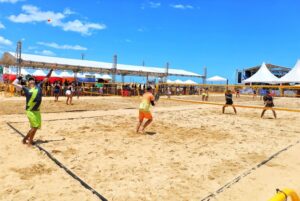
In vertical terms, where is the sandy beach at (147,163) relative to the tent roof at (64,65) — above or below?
below

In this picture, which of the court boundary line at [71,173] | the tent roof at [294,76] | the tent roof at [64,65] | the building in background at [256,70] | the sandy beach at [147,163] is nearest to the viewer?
the court boundary line at [71,173]

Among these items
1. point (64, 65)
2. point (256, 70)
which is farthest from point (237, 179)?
point (256, 70)

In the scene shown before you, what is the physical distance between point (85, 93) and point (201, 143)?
2084 centimetres

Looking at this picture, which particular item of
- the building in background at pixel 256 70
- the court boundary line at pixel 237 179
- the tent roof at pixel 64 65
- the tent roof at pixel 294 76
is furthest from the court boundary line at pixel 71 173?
the building in background at pixel 256 70

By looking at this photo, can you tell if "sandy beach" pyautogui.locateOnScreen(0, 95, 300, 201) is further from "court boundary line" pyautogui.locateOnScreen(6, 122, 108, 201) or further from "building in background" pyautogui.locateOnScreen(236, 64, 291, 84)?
"building in background" pyautogui.locateOnScreen(236, 64, 291, 84)

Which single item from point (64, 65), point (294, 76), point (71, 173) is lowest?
point (71, 173)

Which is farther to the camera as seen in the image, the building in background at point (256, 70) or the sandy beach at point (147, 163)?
the building in background at point (256, 70)

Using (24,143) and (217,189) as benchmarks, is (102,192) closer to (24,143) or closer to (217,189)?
(217,189)

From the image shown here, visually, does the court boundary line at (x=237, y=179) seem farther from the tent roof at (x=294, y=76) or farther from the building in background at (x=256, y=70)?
the building in background at (x=256, y=70)

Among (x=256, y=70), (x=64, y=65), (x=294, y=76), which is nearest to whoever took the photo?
(x=294, y=76)

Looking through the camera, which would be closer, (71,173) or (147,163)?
(71,173)

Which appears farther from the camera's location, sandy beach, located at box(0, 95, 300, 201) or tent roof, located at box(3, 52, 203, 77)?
tent roof, located at box(3, 52, 203, 77)

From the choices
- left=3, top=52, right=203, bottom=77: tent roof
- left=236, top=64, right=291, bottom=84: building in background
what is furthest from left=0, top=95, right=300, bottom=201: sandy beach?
left=236, top=64, right=291, bottom=84: building in background

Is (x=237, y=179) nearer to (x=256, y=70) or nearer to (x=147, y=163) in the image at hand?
(x=147, y=163)
